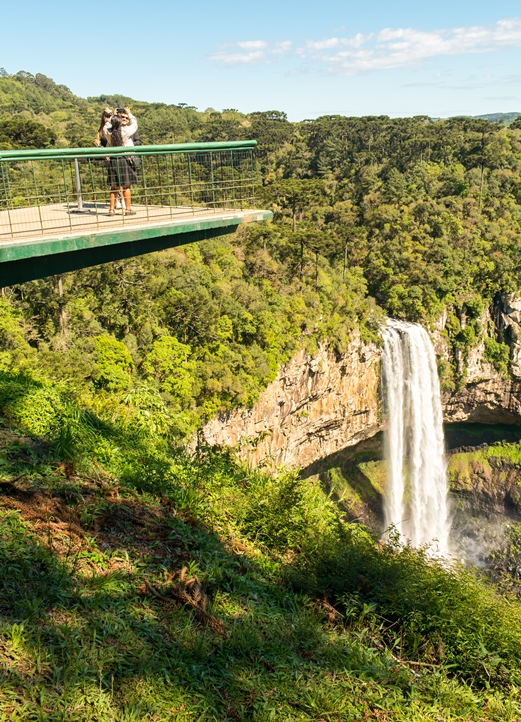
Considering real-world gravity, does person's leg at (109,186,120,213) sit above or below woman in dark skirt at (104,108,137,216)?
below

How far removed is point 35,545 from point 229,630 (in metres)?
1.36

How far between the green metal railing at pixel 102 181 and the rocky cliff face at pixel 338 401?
11679 millimetres

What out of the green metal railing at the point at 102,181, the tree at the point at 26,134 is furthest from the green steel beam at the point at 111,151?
the tree at the point at 26,134

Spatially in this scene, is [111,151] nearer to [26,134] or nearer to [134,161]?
Result: [134,161]

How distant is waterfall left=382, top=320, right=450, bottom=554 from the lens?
28844mm

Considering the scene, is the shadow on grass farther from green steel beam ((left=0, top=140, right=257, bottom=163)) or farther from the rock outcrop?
the rock outcrop

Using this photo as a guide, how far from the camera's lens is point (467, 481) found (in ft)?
108

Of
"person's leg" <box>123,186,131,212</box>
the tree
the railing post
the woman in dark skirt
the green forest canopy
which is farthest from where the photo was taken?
the tree

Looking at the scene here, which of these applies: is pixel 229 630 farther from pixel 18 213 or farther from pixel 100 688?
pixel 18 213

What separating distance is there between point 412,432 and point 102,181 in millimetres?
24116

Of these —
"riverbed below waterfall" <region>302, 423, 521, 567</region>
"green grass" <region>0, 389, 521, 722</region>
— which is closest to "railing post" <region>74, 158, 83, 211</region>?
"green grass" <region>0, 389, 521, 722</region>

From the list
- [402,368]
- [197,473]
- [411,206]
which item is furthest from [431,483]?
[197,473]

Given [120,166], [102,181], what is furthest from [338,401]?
[120,166]

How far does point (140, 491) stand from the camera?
5.24 metres
